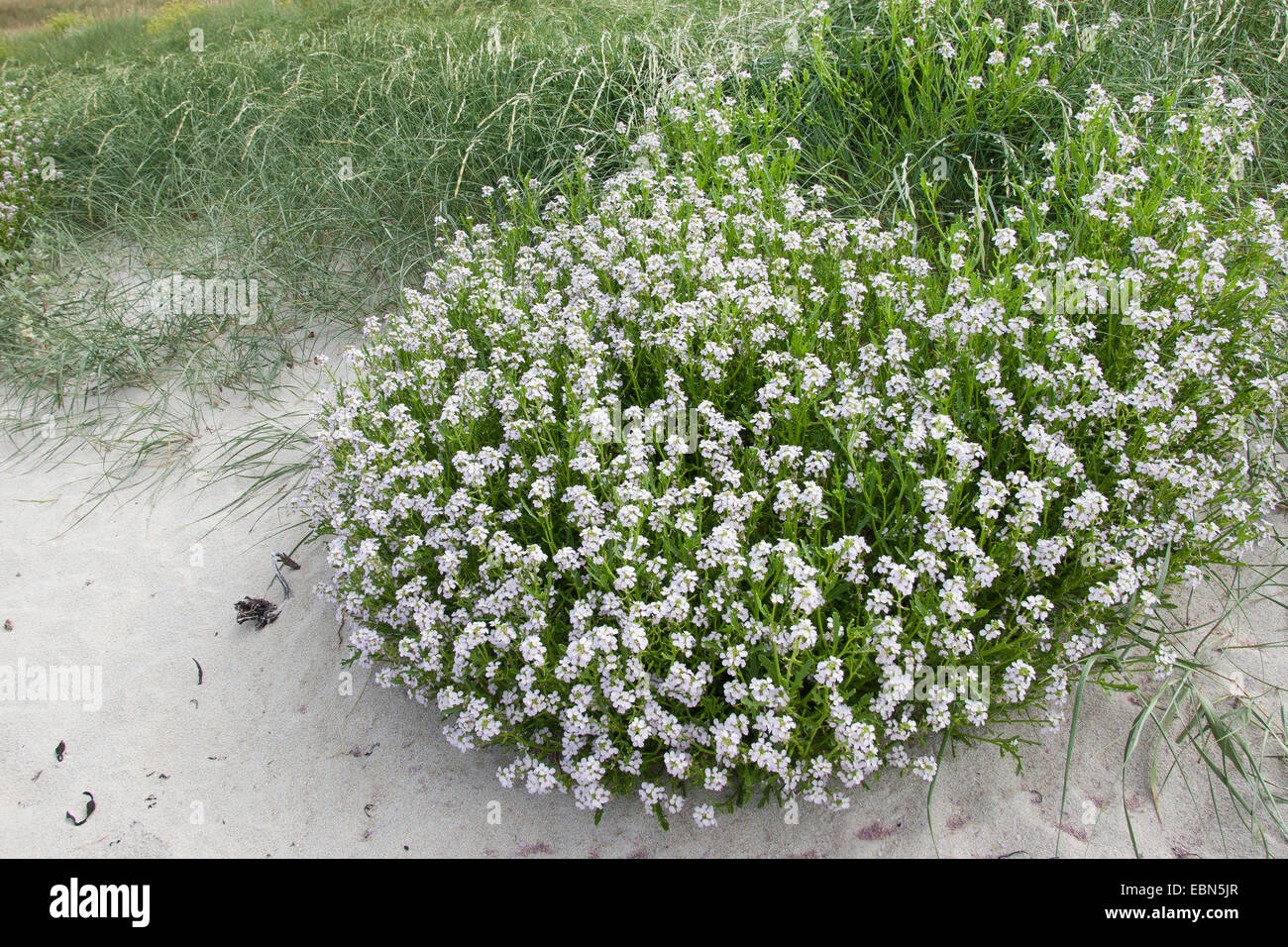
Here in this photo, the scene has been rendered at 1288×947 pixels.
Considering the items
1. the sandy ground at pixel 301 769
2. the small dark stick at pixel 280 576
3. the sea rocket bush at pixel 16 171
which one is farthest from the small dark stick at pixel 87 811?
the sea rocket bush at pixel 16 171

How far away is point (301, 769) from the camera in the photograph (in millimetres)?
3242

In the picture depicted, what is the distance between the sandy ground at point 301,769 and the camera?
279 centimetres

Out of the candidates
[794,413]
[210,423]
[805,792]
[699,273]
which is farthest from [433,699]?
[210,423]

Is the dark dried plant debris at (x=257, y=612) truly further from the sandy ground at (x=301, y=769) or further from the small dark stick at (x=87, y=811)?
the small dark stick at (x=87, y=811)

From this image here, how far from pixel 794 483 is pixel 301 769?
7.07ft

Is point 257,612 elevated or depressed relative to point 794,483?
depressed

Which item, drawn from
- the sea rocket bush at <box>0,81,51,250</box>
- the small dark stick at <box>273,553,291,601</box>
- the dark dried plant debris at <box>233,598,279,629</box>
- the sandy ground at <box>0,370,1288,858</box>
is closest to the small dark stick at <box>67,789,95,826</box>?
the sandy ground at <box>0,370,1288,858</box>

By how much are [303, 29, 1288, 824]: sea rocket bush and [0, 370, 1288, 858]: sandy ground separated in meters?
0.16

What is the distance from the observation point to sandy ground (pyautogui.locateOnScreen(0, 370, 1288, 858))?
2785 millimetres

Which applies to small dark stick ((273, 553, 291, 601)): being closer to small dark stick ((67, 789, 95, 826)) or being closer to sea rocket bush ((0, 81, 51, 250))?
small dark stick ((67, 789, 95, 826))

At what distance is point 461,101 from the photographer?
5.84 m

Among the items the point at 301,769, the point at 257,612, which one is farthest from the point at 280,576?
the point at 301,769

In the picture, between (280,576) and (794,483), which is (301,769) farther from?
(794,483)

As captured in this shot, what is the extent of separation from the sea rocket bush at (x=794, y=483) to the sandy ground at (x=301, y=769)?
160 millimetres
